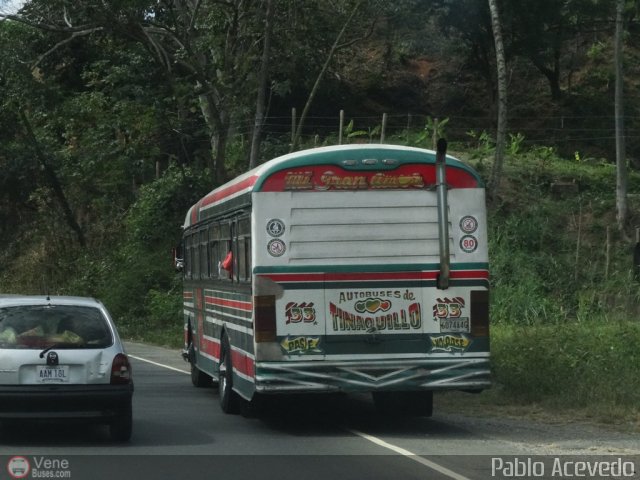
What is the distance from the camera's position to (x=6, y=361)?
11.4 metres

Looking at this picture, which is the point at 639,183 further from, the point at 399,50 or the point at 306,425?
the point at 306,425

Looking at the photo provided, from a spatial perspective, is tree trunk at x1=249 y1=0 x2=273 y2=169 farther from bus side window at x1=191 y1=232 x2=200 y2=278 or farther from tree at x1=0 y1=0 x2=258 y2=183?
bus side window at x1=191 y1=232 x2=200 y2=278

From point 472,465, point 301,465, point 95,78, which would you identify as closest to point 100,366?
point 301,465

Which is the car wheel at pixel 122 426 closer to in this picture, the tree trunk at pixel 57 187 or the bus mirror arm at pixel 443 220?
the bus mirror arm at pixel 443 220

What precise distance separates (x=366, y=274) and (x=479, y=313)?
133 centimetres

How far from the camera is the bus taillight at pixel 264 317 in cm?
1256

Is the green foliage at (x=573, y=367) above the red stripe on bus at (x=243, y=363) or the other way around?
the other way around

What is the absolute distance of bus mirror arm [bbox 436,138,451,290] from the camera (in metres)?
12.8

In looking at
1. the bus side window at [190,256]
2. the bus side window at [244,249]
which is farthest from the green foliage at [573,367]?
the bus side window at [190,256]

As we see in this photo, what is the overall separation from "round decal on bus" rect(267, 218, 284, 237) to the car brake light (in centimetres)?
214

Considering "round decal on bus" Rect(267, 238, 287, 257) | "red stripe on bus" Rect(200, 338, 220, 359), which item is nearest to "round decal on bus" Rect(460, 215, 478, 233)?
"round decal on bus" Rect(267, 238, 287, 257)

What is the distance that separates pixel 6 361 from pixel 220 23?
23.0 metres

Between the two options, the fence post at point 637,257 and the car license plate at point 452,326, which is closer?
the car license plate at point 452,326

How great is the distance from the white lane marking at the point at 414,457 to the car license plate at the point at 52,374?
3.28 meters
